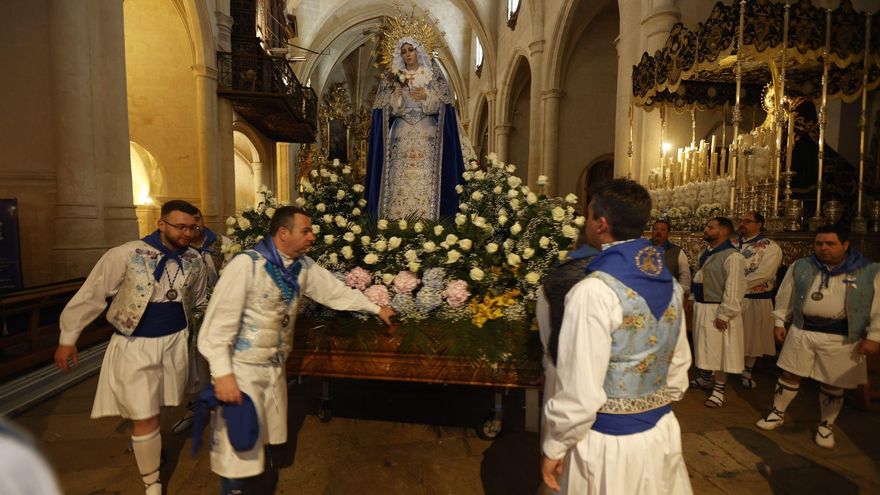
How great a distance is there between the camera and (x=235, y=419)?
241cm

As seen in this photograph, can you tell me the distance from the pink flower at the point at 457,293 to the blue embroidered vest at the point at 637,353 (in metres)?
1.49

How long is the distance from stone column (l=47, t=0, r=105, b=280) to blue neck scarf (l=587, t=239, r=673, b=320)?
8.28 m

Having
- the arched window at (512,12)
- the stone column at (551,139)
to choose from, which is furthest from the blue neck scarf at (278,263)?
the arched window at (512,12)

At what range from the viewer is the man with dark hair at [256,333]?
2367mm

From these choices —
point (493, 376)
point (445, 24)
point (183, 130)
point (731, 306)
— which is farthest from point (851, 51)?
point (445, 24)

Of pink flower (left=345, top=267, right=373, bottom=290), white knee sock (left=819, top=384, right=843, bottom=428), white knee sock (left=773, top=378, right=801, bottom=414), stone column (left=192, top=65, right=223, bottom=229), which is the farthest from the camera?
stone column (left=192, top=65, right=223, bottom=229)

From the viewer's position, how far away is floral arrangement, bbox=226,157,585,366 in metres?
3.29

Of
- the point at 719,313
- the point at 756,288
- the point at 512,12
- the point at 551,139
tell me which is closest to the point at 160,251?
the point at 719,313

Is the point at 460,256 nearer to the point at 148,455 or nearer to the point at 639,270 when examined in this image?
the point at 639,270

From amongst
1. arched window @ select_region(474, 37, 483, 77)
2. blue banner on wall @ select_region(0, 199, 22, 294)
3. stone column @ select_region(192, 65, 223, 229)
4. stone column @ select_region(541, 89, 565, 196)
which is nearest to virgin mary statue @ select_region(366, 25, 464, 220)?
blue banner on wall @ select_region(0, 199, 22, 294)

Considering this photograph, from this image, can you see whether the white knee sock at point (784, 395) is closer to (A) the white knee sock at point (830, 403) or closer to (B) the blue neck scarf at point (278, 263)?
(A) the white knee sock at point (830, 403)

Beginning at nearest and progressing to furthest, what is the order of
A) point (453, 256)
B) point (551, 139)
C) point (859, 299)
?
1. point (453, 256)
2. point (859, 299)
3. point (551, 139)

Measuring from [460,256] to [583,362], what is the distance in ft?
5.58

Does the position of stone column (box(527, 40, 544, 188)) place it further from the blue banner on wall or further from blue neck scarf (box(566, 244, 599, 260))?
blue neck scarf (box(566, 244, 599, 260))
